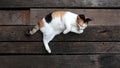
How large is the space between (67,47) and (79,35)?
0.22ft

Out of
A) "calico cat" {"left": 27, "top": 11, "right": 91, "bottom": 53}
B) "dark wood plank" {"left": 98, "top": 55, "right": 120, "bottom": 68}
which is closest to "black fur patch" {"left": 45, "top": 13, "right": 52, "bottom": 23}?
"calico cat" {"left": 27, "top": 11, "right": 91, "bottom": 53}

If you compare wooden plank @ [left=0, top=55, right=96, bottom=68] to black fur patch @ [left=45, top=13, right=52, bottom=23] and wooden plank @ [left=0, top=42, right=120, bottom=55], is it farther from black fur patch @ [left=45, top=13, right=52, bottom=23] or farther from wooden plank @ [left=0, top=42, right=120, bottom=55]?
black fur patch @ [left=45, top=13, right=52, bottom=23]

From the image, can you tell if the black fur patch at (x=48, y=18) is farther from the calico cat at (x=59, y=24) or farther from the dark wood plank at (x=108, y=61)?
the dark wood plank at (x=108, y=61)

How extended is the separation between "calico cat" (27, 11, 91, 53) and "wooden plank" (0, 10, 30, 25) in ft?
0.19

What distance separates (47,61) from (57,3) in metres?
0.23

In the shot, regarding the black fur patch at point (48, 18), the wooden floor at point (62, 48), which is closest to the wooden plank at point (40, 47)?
the wooden floor at point (62, 48)

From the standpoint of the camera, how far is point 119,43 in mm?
1605

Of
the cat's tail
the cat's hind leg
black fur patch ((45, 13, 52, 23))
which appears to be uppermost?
black fur patch ((45, 13, 52, 23))

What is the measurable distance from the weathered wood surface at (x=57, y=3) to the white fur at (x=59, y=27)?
8 centimetres

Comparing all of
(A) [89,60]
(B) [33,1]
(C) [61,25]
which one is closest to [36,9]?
(B) [33,1]

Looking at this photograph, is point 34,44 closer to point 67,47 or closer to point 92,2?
point 67,47

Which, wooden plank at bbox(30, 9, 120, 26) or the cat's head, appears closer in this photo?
the cat's head

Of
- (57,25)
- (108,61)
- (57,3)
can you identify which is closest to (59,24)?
(57,25)

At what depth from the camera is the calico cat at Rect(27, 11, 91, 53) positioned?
4.98ft
